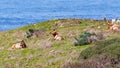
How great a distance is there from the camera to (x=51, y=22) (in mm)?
41625

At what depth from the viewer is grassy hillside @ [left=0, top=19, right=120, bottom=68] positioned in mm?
27328

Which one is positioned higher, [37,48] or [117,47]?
[117,47]

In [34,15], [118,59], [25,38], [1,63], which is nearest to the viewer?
[118,59]

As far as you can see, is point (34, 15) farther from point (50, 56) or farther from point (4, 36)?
point (50, 56)

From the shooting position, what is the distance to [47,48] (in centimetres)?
3058

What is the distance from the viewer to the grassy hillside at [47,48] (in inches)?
1076

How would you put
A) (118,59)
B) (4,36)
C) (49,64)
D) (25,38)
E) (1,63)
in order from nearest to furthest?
(118,59), (49,64), (1,63), (25,38), (4,36)

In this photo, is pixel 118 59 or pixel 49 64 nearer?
pixel 118 59

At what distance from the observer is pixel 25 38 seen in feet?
120

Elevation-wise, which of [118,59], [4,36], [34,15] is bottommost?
[34,15]

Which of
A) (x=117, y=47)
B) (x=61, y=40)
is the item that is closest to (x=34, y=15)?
(x=61, y=40)

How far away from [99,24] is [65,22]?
3.87 m

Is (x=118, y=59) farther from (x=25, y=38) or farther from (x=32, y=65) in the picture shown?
(x=25, y=38)

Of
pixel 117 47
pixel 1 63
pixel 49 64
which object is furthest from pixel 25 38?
pixel 117 47
